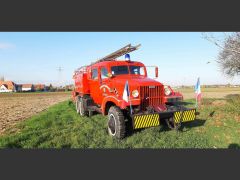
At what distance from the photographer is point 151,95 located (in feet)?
25.5

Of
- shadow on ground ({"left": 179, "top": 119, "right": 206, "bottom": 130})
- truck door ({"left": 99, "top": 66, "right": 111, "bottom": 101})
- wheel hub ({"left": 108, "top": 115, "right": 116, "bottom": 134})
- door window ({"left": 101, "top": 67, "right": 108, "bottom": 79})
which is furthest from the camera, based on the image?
door window ({"left": 101, "top": 67, "right": 108, "bottom": 79})

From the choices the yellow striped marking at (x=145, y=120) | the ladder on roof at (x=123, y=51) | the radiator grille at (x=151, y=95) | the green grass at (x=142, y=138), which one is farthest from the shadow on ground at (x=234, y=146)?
the ladder on roof at (x=123, y=51)

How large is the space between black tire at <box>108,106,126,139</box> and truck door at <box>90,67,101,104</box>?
8.66 feet

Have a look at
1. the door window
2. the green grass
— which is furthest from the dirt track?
the door window

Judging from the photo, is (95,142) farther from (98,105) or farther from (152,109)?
(98,105)

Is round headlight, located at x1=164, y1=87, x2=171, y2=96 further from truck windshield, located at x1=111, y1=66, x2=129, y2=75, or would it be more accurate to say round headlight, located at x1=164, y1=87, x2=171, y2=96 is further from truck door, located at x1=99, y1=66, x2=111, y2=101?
truck door, located at x1=99, y1=66, x2=111, y2=101

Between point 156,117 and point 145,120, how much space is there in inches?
15.8

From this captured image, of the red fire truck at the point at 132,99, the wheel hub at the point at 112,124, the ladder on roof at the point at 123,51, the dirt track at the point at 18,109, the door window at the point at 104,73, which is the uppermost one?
the ladder on roof at the point at 123,51

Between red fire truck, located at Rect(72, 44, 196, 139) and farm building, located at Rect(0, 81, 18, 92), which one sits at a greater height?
farm building, located at Rect(0, 81, 18, 92)

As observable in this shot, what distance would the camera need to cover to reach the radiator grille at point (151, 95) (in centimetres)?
761

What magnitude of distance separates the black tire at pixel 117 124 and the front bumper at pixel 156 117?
0.49m

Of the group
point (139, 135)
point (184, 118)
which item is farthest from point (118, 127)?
point (184, 118)

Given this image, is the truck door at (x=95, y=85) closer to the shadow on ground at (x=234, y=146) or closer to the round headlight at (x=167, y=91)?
the round headlight at (x=167, y=91)

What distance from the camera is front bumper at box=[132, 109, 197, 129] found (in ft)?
→ 22.8
